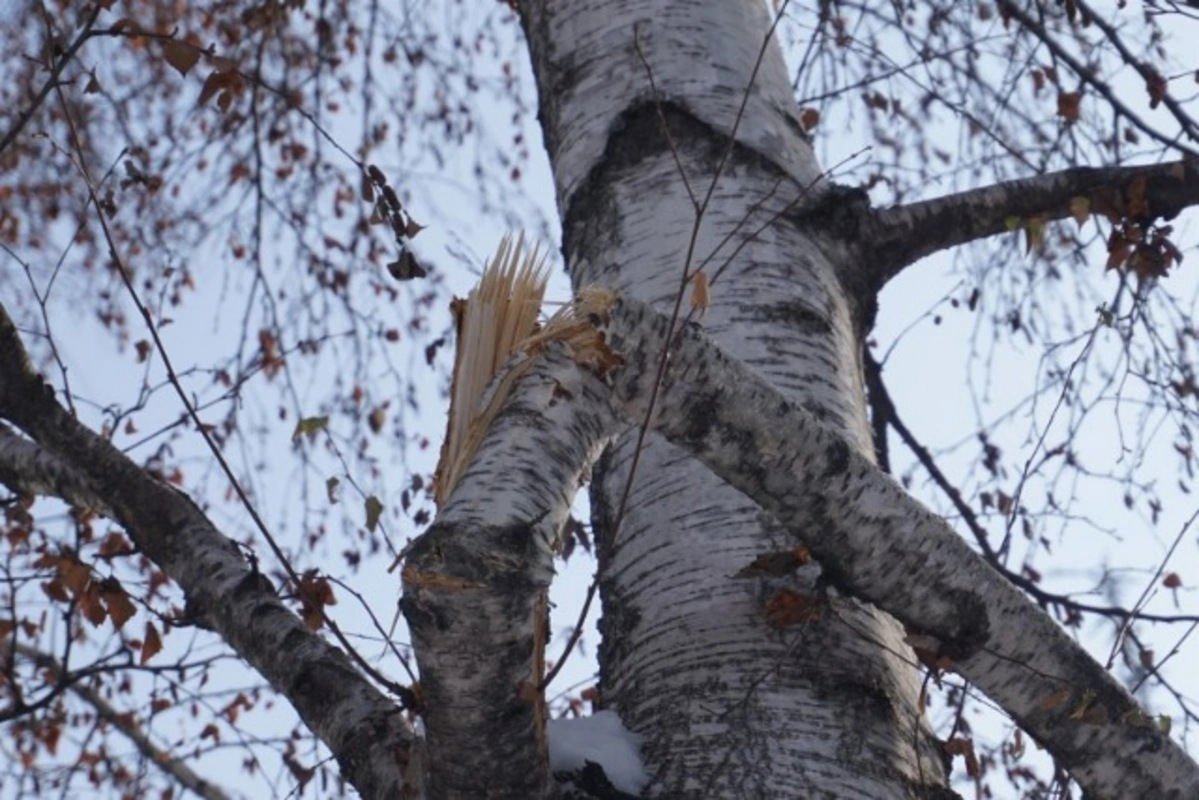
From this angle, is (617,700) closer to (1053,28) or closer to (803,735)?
(803,735)

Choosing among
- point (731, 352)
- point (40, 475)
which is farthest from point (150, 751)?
point (731, 352)

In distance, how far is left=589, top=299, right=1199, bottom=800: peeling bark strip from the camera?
1469mm

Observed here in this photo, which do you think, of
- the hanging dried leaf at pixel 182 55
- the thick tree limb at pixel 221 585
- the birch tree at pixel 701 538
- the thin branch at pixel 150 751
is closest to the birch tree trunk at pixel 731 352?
the birch tree at pixel 701 538

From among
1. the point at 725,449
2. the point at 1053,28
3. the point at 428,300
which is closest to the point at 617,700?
the point at 725,449

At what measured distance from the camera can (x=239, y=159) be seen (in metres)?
5.27

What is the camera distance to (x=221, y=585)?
1.90 m

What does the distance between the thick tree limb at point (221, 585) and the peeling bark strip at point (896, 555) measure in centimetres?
48

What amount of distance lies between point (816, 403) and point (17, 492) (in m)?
1.25

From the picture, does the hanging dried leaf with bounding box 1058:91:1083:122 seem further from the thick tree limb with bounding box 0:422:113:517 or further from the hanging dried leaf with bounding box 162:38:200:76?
the thick tree limb with bounding box 0:422:113:517

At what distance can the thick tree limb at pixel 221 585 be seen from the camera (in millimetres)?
1613

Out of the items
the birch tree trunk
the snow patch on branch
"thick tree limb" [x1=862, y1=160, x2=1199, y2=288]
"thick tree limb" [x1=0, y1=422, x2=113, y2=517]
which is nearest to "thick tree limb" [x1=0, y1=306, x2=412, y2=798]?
"thick tree limb" [x1=0, y1=422, x2=113, y2=517]

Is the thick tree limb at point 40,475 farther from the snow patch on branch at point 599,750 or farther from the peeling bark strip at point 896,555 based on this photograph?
the peeling bark strip at point 896,555

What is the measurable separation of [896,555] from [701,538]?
0.29 m

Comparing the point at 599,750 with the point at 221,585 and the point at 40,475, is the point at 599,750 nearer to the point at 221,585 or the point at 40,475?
the point at 221,585
